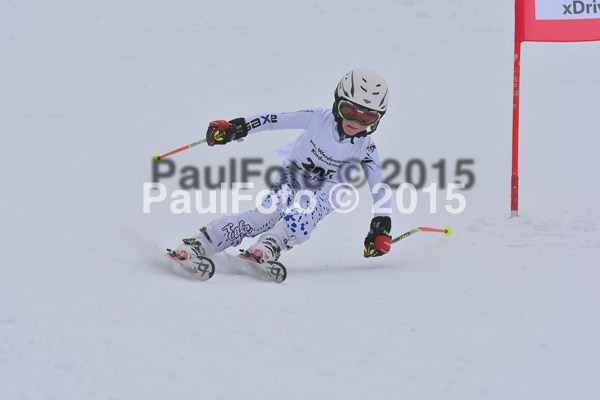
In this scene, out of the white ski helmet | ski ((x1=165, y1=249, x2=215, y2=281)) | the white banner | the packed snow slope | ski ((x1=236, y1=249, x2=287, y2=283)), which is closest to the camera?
the packed snow slope

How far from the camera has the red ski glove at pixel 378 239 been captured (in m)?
4.78

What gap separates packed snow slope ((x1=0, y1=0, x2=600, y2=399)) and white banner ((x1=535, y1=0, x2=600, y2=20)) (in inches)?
66.7

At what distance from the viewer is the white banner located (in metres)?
5.87

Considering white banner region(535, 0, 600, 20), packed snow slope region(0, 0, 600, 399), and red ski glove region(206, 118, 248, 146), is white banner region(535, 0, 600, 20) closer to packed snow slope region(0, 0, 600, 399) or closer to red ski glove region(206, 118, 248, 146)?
packed snow slope region(0, 0, 600, 399)

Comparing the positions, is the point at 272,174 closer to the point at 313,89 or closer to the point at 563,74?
the point at 313,89

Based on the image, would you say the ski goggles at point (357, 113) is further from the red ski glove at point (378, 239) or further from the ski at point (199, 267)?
the ski at point (199, 267)

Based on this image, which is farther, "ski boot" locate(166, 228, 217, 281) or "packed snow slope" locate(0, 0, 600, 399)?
"ski boot" locate(166, 228, 217, 281)

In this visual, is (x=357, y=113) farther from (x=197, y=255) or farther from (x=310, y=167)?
(x=197, y=255)

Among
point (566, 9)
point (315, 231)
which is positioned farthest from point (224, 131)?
point (566, 9)

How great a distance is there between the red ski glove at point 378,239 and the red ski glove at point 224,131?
1.15 m

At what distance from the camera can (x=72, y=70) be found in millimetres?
11578

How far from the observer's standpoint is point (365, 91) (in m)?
4.54

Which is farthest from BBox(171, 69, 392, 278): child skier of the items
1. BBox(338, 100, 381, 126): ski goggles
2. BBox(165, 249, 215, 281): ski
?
BBox(165, 249, 215, 281): ski

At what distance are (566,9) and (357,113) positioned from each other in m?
2.60
